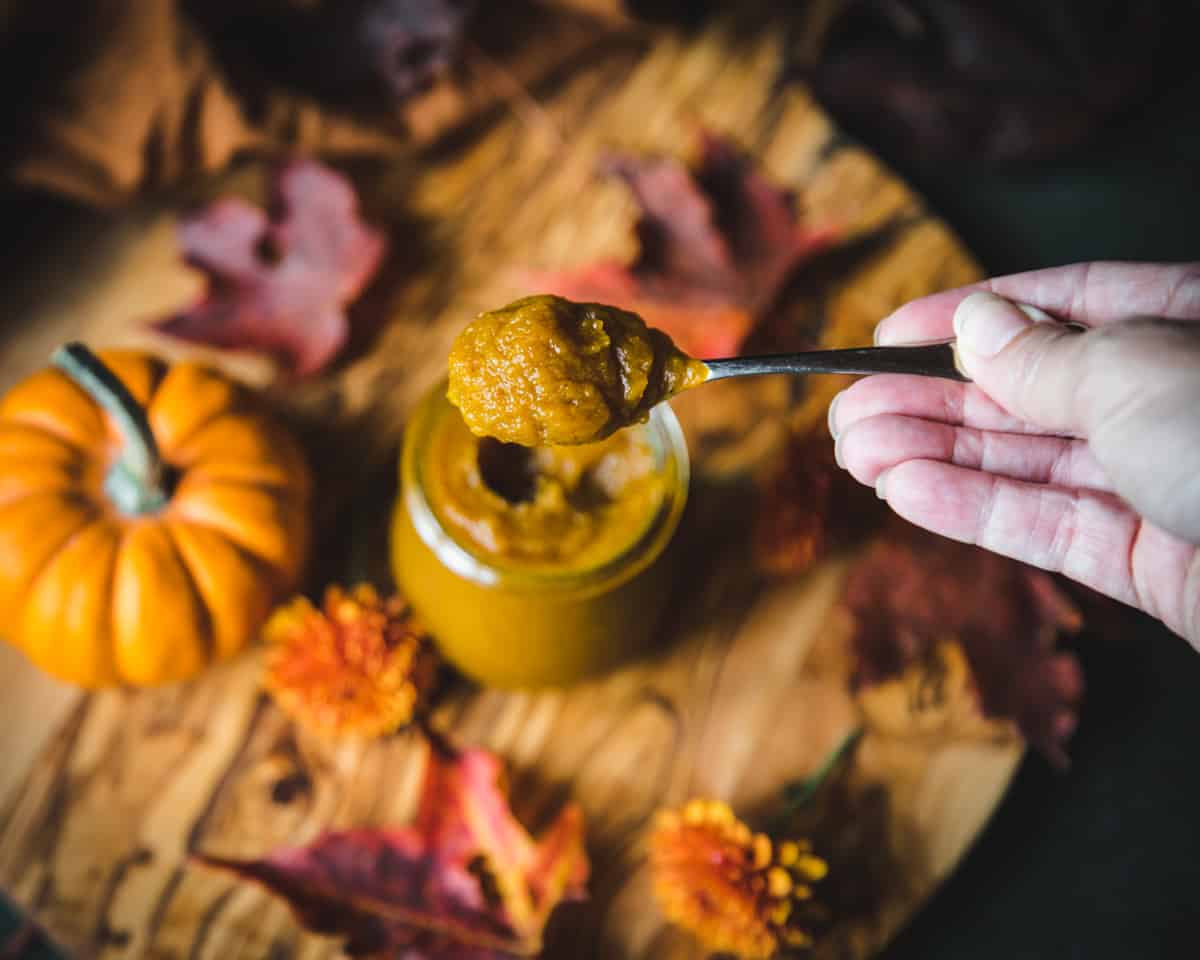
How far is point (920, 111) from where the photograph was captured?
66.4 inches

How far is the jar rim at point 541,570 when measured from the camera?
3.29ft

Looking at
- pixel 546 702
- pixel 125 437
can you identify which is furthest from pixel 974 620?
pixel 125 437

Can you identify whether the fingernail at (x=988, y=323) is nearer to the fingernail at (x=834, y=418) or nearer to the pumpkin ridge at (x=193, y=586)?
the fingernail at (x=834, y=418)

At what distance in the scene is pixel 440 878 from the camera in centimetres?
115

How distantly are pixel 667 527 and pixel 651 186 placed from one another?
0.58 metres

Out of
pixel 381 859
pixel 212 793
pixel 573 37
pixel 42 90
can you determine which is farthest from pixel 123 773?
pixel 573 37

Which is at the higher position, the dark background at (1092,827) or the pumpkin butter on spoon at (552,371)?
the pumpkin butter on spoon at (552,371)

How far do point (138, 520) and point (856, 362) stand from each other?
794 mm

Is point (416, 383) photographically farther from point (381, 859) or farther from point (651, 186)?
point (381, 859)

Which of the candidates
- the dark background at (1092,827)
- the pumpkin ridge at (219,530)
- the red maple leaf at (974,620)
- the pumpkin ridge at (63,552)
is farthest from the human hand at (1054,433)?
the pumpkin ridge at (63,552)

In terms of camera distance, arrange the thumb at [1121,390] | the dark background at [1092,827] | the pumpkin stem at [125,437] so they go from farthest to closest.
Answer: the dark background at [1092,827] → the pumpkin stem at [125,437] → the thumb at [1121,390]

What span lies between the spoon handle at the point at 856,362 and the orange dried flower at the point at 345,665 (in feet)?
Result: 1.63

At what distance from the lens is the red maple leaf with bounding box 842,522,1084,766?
4.14 feet

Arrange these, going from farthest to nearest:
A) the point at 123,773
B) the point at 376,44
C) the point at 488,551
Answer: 1. the point at 376,44
2. the point at 123,773
3. the point at 488,551
